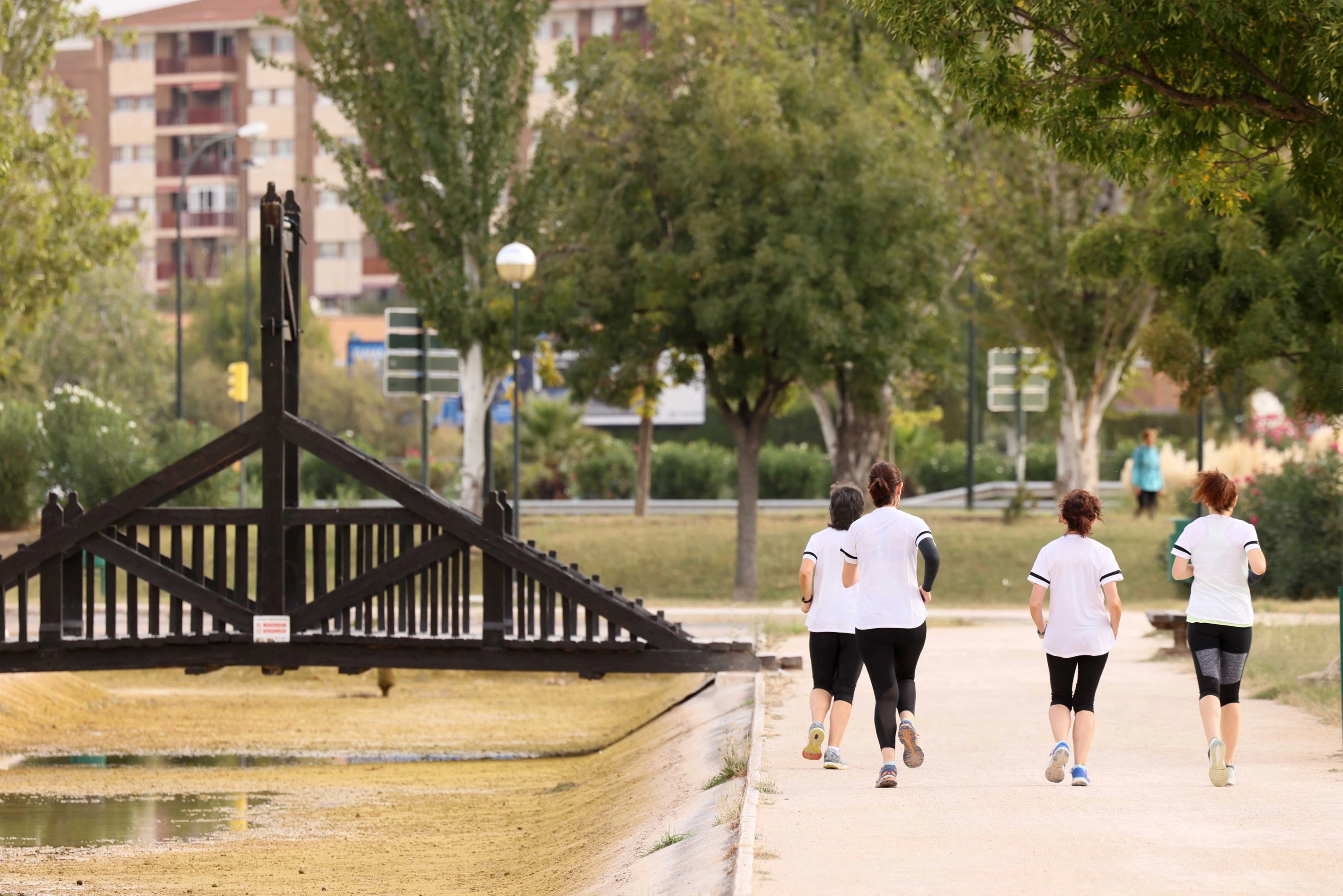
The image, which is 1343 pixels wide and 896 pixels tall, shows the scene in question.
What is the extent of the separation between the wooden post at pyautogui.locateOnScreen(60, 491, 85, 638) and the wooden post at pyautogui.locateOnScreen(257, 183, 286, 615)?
4.69 feet

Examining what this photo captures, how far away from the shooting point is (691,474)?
175 feet

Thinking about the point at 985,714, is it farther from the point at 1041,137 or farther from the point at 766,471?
the point at 766,471

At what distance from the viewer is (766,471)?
52.1 m

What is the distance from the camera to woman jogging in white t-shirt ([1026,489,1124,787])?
8969 millimetres

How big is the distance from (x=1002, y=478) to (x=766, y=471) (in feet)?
23.2

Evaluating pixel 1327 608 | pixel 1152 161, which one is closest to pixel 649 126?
pixel 1327 608

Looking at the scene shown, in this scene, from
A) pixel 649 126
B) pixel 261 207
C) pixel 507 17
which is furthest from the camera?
pixel 507 17

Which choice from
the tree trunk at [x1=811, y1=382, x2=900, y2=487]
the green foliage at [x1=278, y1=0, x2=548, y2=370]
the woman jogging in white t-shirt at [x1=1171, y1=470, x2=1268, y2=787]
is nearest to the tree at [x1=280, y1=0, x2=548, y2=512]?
the green foliage at [x1=278, y1=0, x2=548, y2=370]

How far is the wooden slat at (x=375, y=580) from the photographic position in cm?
1395

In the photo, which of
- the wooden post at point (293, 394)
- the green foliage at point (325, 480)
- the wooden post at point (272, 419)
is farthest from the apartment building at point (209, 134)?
the wooden post at point (272, 419)

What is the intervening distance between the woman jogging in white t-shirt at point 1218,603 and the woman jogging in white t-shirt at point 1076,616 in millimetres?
525

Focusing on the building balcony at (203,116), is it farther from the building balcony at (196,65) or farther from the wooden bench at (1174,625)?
the wooden bench at (1174,625)

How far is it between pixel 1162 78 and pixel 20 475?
2837 cm

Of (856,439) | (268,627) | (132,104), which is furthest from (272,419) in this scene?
(132,104)
